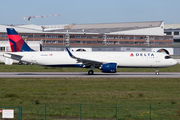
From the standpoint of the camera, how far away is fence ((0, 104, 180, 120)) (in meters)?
16.8

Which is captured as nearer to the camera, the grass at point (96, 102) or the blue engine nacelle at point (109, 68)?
the grass at point (96, 102)

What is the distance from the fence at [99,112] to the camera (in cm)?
1675

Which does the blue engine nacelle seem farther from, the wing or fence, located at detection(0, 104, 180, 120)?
fence, located at detection(0, 104, 180, 120)

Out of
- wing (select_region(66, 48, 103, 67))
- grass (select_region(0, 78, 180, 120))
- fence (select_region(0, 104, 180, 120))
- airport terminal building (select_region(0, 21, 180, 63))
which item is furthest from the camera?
airport terminal building (select_region(0, 21, 180, 63))

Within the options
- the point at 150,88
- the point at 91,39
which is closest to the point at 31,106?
the point at 150,88

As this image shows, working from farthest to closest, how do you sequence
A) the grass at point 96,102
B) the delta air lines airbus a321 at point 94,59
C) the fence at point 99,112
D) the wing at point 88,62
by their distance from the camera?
the delta air lines airbus a321 at point 94,59, the wing at point 88,62, the grass at point 96,102, the fence at point 99,112

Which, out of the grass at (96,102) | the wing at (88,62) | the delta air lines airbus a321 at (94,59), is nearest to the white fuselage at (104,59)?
the delta air lines airbus a321 at (94,59)

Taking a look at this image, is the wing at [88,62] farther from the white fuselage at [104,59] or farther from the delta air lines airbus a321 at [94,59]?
the white fuselage at [104,59]

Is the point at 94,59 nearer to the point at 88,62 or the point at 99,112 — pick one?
the point at 88,62

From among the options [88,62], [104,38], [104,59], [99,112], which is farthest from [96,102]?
[104,38]

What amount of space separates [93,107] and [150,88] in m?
12.6

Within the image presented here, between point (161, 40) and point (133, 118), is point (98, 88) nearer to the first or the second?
point (133, 118)

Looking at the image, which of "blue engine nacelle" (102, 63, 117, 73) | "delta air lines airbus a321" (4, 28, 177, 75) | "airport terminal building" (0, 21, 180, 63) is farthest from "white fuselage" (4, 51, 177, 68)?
"airport terminal building" (0, 21, 180, 63)

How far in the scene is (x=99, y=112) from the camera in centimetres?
1806
